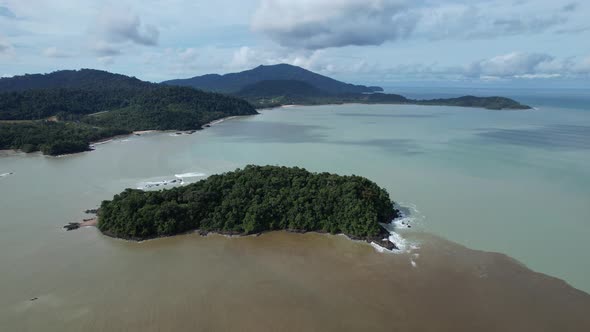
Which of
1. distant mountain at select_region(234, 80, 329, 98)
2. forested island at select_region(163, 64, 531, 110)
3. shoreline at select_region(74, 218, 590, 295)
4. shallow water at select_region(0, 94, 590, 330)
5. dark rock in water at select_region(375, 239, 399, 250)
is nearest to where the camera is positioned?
shallow water at select_region(0, 94, 590, 330)

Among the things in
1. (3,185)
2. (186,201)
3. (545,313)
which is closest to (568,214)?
(545,313)

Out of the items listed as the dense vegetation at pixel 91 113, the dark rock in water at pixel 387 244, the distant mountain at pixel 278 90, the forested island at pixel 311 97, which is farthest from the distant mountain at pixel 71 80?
the dark rock in water at pixel 387 244

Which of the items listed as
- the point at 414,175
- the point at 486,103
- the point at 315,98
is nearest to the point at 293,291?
the point at 414,175

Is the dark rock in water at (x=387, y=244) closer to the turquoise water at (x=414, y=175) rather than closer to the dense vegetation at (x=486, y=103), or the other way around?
the turquoise water at (x=414, y=175)

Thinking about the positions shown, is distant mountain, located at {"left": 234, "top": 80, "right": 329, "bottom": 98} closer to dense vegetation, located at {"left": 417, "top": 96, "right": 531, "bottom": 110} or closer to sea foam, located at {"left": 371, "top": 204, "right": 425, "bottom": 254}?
dense vegetation, located at {"left": 417, "top": 96, "right": 531, "bottom": 110}

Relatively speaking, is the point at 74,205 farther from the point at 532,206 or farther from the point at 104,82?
the point at 104,82

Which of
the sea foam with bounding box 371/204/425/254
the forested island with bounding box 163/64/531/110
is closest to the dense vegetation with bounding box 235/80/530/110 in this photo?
the forested island with bounding box 163/64/531/110

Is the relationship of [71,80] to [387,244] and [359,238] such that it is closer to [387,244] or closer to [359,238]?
[359,238]
